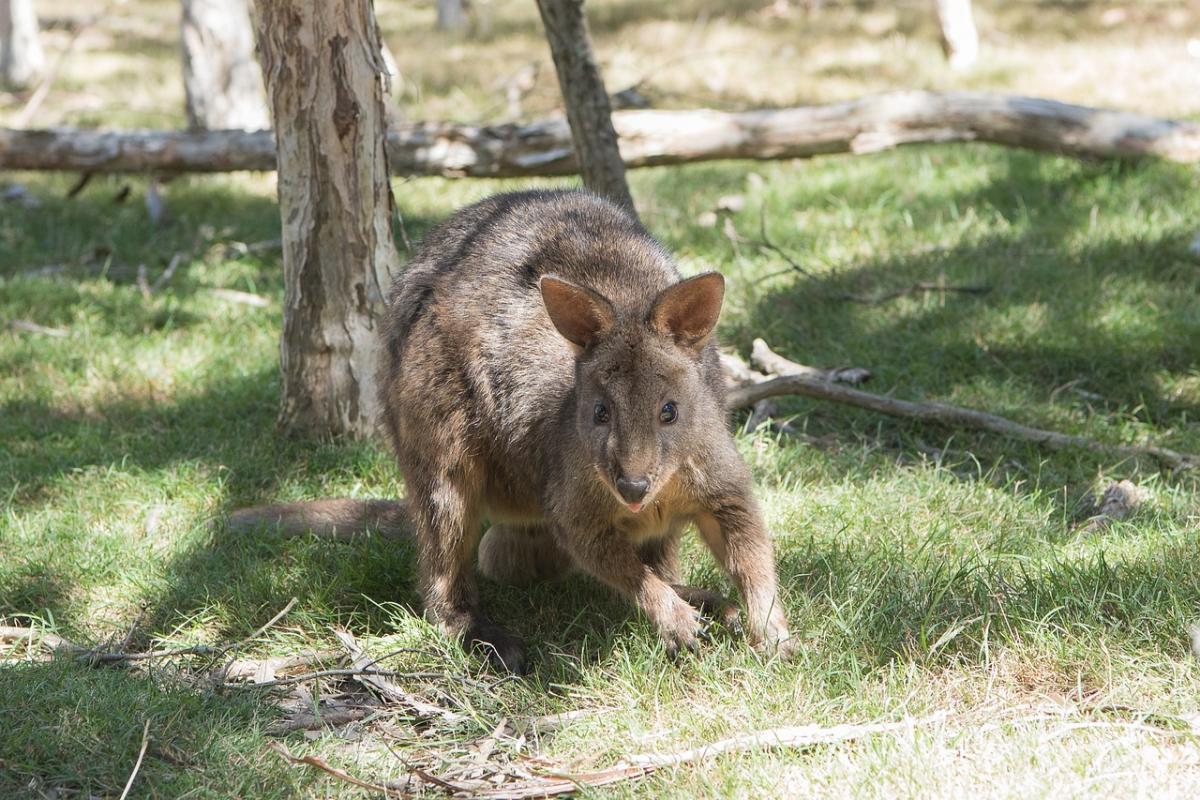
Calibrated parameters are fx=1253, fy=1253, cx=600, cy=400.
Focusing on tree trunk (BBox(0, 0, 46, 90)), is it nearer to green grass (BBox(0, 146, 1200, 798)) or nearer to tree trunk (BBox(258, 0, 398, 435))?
green grass (BBox(0, 146, 1200, 798))

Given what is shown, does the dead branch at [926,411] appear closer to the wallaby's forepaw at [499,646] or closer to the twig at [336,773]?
the wallaby's forepaw at [499,646]

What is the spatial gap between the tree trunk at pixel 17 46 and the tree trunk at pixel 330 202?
38.2 ft

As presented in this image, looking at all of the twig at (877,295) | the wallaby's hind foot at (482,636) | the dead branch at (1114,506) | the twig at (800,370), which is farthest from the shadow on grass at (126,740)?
the twig at (877,295)

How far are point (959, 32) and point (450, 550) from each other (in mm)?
9159

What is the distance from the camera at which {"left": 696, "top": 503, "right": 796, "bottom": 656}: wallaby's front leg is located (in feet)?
13.0

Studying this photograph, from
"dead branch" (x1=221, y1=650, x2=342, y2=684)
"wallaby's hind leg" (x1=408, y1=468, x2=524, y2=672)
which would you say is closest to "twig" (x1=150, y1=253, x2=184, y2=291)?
"wallaby's hind leg" (x1=408, y1=468, x2=524, y2=672)

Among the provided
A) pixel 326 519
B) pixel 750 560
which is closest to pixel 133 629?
pixel 326 519

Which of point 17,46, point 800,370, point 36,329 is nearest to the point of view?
point 800,370

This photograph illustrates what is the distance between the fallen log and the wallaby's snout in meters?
4.82

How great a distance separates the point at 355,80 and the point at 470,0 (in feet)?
44.7

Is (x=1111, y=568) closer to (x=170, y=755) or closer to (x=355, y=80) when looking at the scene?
(x=170, y=755)

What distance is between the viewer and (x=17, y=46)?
15.4 metres

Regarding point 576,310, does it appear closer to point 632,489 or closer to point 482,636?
point 632,489

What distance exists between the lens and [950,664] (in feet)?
12.6
